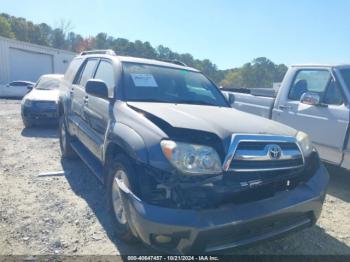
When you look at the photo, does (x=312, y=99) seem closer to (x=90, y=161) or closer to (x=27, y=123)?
(x=90, y=161)

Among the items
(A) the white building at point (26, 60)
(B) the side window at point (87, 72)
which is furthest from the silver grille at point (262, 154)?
(A) the white building at point (26, 60)

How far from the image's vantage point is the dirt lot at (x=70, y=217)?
3.23 metres

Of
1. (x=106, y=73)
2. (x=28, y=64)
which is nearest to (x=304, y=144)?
(x=106, y=73)

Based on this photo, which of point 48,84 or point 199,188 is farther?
point 48,84

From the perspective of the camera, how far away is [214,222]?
2.37 meters

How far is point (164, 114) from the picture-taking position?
3.01 meters

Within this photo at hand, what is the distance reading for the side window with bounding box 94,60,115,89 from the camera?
3.99 meters

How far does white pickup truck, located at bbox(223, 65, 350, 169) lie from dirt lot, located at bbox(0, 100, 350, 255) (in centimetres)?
76

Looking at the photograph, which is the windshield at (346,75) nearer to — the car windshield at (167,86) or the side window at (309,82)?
the side window at (309,82)

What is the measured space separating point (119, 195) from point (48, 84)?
8.84m

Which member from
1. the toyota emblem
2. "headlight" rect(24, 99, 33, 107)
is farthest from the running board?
"headlight" rect(24, 99, 33, 107)

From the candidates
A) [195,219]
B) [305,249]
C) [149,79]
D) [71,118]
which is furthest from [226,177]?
[71,118]

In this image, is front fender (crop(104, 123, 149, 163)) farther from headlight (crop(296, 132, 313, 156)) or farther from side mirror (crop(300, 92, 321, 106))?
side mirror (crop(300, 92, 321, 106))

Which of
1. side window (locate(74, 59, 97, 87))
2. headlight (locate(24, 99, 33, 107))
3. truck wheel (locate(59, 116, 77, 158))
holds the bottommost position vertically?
truck wheel (locate(59, 116, 77, 158))
